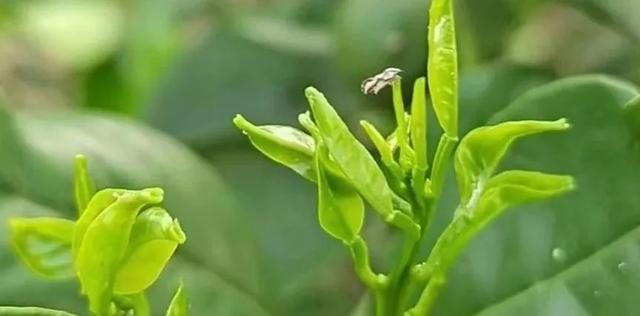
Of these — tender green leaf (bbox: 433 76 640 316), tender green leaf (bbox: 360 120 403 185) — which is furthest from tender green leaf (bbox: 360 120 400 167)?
tender green leaf (bbox: 433 76 640 316)

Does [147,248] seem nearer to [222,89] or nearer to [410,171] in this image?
[410,171]

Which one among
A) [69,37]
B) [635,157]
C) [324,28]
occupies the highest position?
[635,157]

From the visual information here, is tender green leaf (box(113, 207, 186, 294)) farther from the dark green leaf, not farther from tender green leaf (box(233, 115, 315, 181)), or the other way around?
the dark green leaf

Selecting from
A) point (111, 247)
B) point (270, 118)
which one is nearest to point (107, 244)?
point (111, 247)

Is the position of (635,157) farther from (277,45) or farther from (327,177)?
(277,45)

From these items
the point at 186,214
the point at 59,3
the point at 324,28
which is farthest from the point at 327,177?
the point at 59,3

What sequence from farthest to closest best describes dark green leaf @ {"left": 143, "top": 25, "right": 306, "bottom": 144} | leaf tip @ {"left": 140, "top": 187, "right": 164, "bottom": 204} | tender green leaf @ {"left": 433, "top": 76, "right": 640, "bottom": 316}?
1. dark green leaf @ {"left": 143, "top": 25, "right": 306, "bottom": 144}
2. tender green leaf @ {"left": 433, "top": 76, "right": 640, "bottom": 316}
3. leaf tip @ {"left": 140, "top": 187, "right": 164, "bottom": 204}
